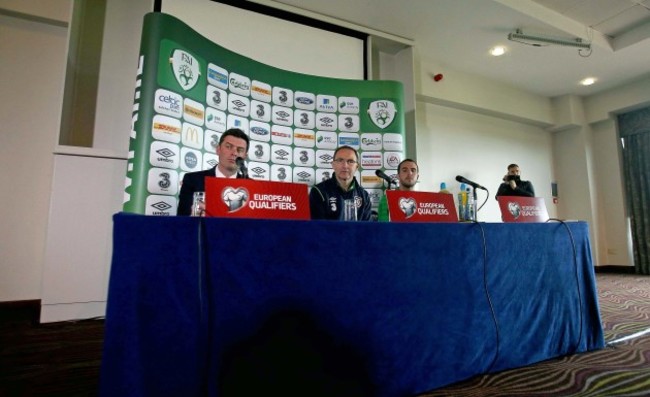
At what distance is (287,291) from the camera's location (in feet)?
2.61

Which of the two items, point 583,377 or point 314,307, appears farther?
point 583,377

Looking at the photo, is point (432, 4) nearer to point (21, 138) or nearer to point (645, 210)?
point (21, 138)

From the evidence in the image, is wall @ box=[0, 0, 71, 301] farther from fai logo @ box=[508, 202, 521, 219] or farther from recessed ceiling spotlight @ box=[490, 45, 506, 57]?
recessed ceiling spotlight @ box=[490, 45, 506, 57]

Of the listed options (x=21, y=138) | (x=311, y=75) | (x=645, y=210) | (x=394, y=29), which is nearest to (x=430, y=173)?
(x=394, y=29)

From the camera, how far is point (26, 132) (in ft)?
7.15

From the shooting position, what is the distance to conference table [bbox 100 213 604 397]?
70cm

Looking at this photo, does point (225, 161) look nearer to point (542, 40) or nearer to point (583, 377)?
point (583, 377)

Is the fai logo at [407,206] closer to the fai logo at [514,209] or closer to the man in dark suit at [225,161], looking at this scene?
the fai logo at [514,209]

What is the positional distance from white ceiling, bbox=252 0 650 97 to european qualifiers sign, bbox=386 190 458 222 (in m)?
Answer: 2.31

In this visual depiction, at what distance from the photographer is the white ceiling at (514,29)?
9.21 ft

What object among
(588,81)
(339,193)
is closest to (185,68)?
(339,193)

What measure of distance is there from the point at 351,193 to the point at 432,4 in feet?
6.73

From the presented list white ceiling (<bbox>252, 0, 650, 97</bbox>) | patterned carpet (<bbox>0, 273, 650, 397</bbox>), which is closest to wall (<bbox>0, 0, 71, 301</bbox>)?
patterned carpet (<bbox>0, 273, 650, 397</bbox>)

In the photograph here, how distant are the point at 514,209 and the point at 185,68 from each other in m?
1.99
